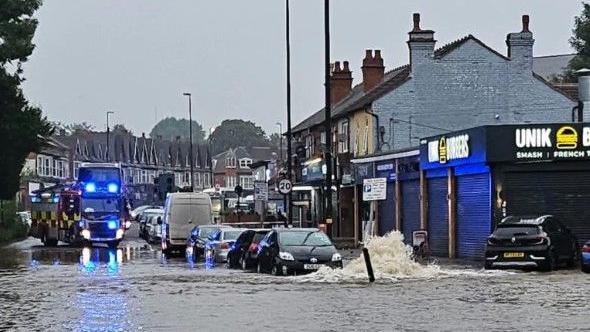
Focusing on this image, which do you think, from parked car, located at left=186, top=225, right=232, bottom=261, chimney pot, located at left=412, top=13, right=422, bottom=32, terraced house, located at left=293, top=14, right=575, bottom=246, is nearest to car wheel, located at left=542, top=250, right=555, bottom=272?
parked car, located at left=186, top=225, right=232, bottom=261

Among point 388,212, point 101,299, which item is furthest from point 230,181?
point 101,299

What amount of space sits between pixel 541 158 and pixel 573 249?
4.32 m

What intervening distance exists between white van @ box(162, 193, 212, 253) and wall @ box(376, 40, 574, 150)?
1041 centimetres

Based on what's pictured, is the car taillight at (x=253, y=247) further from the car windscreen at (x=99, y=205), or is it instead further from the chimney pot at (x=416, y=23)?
the chimney pot at (x=416, y=23)

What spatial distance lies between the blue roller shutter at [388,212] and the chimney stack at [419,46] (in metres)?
8.51

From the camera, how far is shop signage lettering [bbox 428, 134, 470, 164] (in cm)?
3647

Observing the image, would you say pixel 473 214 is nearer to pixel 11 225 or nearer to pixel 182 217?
pixel 182 217

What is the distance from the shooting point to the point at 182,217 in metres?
47.0

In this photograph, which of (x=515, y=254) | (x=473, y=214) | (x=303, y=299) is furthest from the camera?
(x=473, y=214)

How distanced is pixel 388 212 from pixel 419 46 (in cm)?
987

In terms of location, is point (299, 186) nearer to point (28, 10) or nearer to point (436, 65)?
point (436, 65)

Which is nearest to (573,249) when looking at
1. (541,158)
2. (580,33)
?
(541,158)

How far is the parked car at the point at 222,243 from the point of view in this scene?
3747cm

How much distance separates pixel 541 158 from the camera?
34.4m
